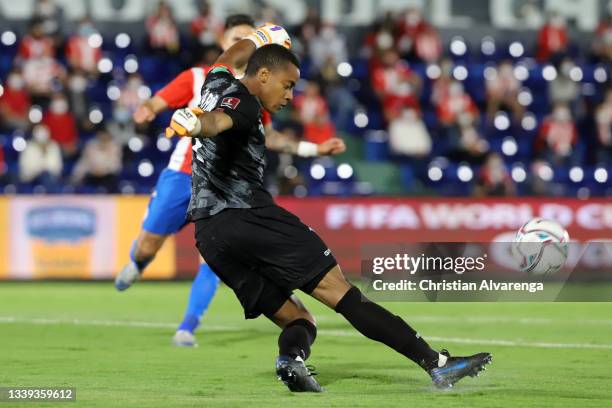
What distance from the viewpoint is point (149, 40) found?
21297 mm

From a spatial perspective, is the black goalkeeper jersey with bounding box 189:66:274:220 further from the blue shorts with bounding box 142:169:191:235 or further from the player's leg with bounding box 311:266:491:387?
the blue shorts with bounding box 142:169:191:235

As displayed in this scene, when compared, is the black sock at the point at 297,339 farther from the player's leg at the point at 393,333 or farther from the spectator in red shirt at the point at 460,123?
the spectator in red shirt at the point at 460,123

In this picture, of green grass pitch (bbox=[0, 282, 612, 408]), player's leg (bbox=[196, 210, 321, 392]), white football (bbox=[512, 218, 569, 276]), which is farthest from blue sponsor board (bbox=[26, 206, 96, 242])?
player's leg (bbox=[196, 210, 321, 392])

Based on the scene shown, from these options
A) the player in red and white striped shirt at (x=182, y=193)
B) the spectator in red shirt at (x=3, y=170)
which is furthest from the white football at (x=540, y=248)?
the spectator in red shirt at (x=3, y=170)

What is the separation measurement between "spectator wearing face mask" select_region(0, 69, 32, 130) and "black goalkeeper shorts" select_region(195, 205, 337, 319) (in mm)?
12615

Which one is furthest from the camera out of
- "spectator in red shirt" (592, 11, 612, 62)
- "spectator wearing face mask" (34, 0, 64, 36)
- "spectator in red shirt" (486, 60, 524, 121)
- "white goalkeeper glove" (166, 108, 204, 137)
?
"spectator in red shirt" (592, 11, 612, 62)

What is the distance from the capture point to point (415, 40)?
75.4 feet

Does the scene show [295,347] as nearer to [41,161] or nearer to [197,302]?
[197,302]

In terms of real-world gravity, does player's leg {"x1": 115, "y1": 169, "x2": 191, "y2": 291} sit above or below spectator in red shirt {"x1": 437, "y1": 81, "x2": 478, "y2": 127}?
below

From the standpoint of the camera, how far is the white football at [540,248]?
26.4 feet

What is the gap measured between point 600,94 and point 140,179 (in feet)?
31.0

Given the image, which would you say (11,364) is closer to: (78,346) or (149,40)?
(78,346)

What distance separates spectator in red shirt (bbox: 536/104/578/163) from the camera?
22.2 meters

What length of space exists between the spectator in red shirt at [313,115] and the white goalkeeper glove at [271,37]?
11.7m
